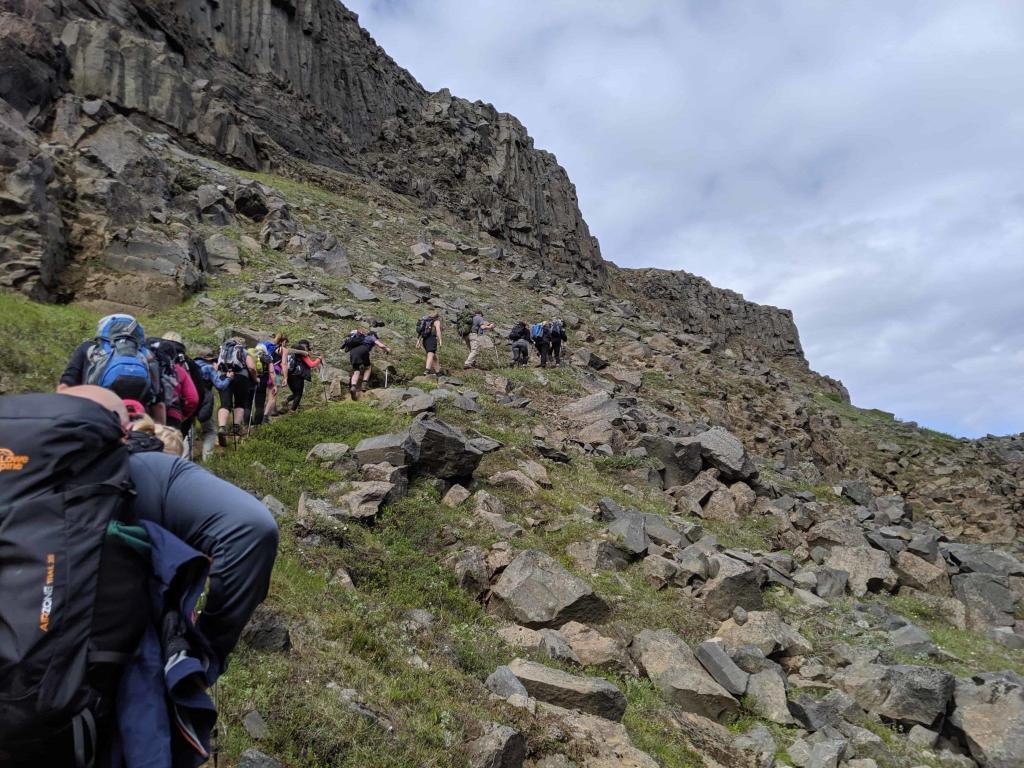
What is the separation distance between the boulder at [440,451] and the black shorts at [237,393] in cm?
347

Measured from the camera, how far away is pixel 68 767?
6.42 feet

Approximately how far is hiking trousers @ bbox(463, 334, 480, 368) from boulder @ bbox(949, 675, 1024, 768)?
14.8 m

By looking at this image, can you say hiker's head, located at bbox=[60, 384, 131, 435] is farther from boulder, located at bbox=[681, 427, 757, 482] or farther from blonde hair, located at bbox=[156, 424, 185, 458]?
boulder, located at bbox=[681, 427, 757, 482]

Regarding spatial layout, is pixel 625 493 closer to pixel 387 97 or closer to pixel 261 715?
pixel 261 715

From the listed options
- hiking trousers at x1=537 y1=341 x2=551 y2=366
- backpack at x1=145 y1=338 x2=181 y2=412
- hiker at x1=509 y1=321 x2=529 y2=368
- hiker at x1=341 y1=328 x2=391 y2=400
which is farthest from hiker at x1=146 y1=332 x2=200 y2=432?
hiking trousers at x1=537 y1=341 x2=551 y2=366

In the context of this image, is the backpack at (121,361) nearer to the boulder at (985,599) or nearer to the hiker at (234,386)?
the hiker at (234,386)

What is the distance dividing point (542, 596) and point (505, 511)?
108 inches

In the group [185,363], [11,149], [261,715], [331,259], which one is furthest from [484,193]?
[261,715]

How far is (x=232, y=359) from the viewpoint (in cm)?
1122

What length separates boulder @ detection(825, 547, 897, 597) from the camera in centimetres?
1115

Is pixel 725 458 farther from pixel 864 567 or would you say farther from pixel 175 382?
pixel 175 382

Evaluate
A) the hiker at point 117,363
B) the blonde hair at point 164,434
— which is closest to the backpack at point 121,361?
the hiker at point 117,363

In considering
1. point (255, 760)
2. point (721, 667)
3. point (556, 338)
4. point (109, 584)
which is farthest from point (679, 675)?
point (556, 338)

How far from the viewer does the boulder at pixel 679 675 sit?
6.46 m
